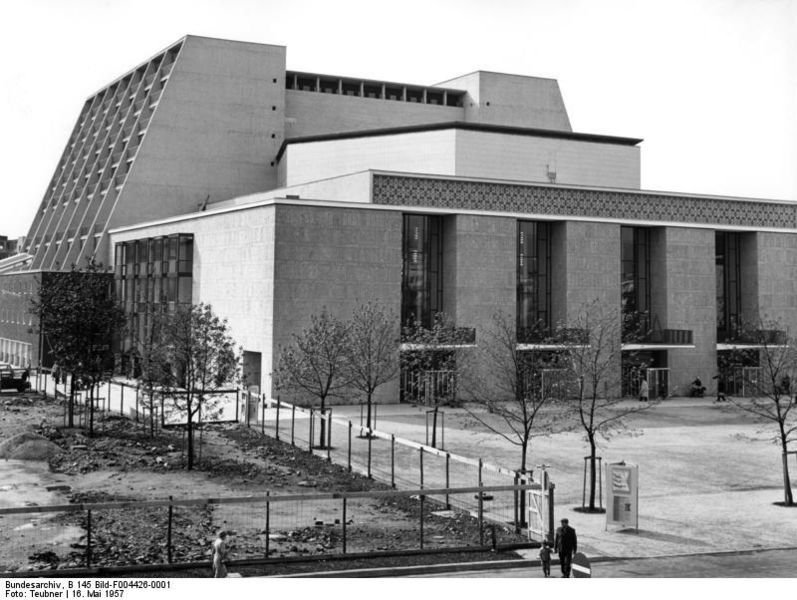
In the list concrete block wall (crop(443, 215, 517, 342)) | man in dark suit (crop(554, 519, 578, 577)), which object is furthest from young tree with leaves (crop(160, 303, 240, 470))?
concrete block wall (crop(443, 215, 517, 342))

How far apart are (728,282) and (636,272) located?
7234 millimetres

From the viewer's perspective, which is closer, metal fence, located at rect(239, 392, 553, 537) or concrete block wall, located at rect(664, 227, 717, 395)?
metal fence, located at rect(239, 392, 553, 537)

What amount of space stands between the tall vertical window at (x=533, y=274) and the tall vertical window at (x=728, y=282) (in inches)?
498

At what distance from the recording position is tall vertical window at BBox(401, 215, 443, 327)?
158 ft

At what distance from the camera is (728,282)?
184 ft

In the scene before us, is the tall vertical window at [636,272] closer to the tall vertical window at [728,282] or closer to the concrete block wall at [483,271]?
the tall vertical window at [728,282]

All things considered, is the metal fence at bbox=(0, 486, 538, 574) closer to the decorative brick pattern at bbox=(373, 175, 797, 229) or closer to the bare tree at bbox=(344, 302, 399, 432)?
the bare tree at bbox=(344, 302, 399, 432)

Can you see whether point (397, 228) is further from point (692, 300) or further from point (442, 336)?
point (692, 300)

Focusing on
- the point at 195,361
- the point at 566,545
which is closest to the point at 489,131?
the point at 195,361

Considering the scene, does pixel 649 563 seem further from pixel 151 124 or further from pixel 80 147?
pixel 80 147

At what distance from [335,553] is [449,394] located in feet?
68.0

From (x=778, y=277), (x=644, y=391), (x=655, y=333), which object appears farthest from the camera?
(x=778, y=277)

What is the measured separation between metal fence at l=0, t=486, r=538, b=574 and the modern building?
22.4 m
